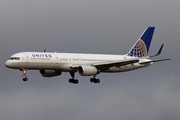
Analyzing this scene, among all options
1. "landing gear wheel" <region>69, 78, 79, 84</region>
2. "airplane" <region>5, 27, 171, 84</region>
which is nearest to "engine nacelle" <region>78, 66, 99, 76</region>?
"airplane" <region>5, 27, 171, 84</region>

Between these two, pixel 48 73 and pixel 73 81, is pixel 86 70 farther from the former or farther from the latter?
pixel 48 73

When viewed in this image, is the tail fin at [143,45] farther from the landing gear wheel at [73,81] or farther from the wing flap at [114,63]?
the landing gear wheel at [73,81]

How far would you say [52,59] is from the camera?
114625 millimetres

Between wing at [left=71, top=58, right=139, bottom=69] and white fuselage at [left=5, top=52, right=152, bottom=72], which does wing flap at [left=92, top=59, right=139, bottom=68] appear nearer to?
wing at [left=71, top=58, right=139, bottom=69]

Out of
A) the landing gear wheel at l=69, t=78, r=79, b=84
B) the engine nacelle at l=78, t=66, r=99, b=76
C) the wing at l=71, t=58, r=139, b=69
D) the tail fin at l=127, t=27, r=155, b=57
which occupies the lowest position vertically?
the landing gear wheel at l=69, t=78, r=79, b=84

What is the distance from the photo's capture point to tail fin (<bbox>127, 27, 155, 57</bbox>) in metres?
129

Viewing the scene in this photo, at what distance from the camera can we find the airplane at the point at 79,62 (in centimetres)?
11344

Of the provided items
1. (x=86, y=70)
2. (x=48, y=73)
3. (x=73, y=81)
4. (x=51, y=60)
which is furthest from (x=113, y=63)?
(x=48, y=73)

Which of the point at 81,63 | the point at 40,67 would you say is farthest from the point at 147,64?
the point at 40,67

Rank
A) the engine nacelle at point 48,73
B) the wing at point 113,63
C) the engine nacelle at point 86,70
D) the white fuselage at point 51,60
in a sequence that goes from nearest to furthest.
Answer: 1. the white fuselage at point 51,60
2. the engine nacelle at point 86,70
3. the wing at point 113,63
4. the engine nacelle at point 48,73

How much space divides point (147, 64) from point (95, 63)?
10225mm

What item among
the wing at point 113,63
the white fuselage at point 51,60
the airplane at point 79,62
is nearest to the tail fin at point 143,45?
the airplane at point 79,62

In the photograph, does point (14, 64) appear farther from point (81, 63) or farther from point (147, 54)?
point (147, 54)

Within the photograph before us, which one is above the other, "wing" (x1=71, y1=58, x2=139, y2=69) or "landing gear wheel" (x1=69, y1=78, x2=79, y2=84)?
"wing" (x1=71, y1=58, x2=139, y2=69)
